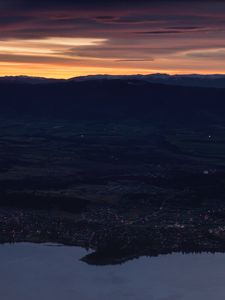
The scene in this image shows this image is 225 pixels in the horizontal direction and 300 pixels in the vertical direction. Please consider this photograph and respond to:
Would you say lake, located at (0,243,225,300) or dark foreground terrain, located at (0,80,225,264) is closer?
lake, located at (0,243,225,300)

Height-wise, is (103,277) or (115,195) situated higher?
(115,195)

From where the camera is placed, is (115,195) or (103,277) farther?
(115,195)

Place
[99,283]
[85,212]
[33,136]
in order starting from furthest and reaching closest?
[33,136], [85,212], [99,283]

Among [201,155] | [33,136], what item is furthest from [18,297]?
[33,136]

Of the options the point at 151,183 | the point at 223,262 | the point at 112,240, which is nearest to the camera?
the point at 223,262

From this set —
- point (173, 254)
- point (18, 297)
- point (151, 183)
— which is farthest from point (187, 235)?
point (151, 183)

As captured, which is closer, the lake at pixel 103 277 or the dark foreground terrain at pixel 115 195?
the lake at pixel 103 277

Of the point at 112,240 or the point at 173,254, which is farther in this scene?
the point at 112,240

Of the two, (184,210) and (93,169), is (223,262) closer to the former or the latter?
(184,210)
